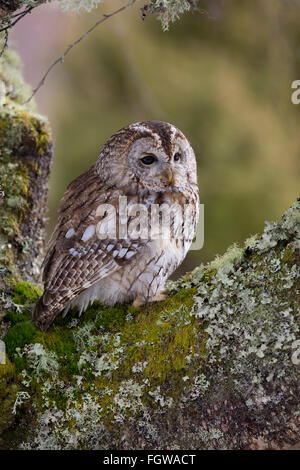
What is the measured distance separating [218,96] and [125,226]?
2.65 meters

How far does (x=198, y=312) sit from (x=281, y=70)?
232cm

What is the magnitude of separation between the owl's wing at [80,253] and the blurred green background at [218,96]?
191cm

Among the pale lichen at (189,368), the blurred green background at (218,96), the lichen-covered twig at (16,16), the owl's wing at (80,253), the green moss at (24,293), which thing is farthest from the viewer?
the blurred green background at (218,96)

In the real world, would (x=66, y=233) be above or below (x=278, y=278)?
above

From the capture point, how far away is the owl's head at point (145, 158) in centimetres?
243

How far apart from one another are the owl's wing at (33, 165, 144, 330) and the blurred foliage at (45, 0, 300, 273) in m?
1.89

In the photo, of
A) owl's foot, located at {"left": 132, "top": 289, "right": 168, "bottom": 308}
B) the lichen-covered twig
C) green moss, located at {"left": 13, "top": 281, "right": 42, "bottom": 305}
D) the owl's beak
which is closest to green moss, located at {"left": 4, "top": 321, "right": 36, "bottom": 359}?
green moss, located at {"left": 13, "top": 281, "right": 42, "bottom": 305}

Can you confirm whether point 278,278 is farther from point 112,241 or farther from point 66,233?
point 66,233

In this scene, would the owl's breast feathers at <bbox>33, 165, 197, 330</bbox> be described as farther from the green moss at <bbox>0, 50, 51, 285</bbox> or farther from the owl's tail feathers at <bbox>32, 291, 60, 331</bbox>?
the green moss at <bbox>0, 50, 51, 285</bbox>

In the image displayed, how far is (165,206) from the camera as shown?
2.45m

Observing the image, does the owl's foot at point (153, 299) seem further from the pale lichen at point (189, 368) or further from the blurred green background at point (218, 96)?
the blurred green background at point (218, 96)

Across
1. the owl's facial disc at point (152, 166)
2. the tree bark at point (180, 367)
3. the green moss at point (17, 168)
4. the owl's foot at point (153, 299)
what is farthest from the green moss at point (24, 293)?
the owl's facial disc at point (152, 166)

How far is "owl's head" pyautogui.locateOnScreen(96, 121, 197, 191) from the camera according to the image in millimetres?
2428

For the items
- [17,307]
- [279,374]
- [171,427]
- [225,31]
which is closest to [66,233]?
[17,307]
